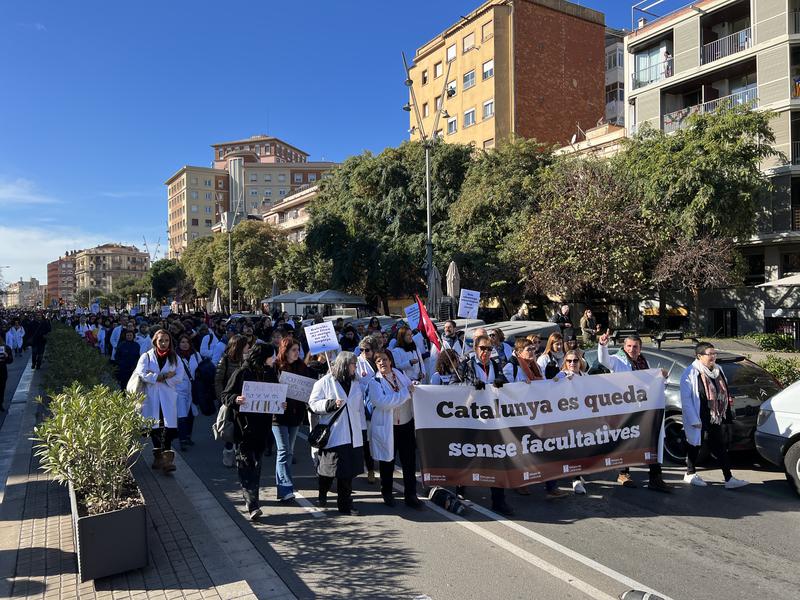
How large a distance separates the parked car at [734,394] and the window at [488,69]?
3688cm

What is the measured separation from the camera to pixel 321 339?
7395mm

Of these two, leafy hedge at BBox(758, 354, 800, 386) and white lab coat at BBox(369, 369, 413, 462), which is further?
leafy hedge at BBox(758, 354, 800, 386)

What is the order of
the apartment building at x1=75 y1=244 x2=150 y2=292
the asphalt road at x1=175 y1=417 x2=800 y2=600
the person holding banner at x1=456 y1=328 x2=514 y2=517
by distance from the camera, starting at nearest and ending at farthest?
the asphalt road at x1=175 y1=417 x2=800 y2=600, the person holding banner at x1=456 y1=328 x2=514 y2=517, the apartment building at x1=75 y1=244 x2=150 y2=292

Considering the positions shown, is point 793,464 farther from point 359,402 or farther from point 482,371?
point 359,402

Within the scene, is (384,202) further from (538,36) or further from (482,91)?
(538,36)

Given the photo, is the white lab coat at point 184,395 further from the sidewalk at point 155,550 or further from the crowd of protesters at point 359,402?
the sidewalk at point 155,550

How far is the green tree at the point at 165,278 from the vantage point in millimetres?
76250

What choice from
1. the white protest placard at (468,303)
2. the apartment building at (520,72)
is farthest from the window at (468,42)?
the white protest placard at (468,303)

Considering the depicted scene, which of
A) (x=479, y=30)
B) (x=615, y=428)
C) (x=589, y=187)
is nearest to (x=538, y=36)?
(x=479, y=30)

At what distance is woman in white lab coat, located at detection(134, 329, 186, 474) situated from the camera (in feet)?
24.0

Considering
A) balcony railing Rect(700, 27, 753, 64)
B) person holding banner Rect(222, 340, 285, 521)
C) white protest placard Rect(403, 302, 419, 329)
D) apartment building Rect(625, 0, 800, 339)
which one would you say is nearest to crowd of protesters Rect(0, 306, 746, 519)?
person holding banner Rect(222, 340, 285, 521)

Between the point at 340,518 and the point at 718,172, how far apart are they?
2108 cm

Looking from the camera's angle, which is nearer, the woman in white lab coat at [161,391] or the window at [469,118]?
the woman in white lab coat at [161,391]

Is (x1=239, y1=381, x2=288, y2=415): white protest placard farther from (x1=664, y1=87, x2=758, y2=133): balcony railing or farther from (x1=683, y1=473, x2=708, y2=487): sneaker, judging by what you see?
(x1=664, y1=87, x2=758, y2=133): balcony railing
